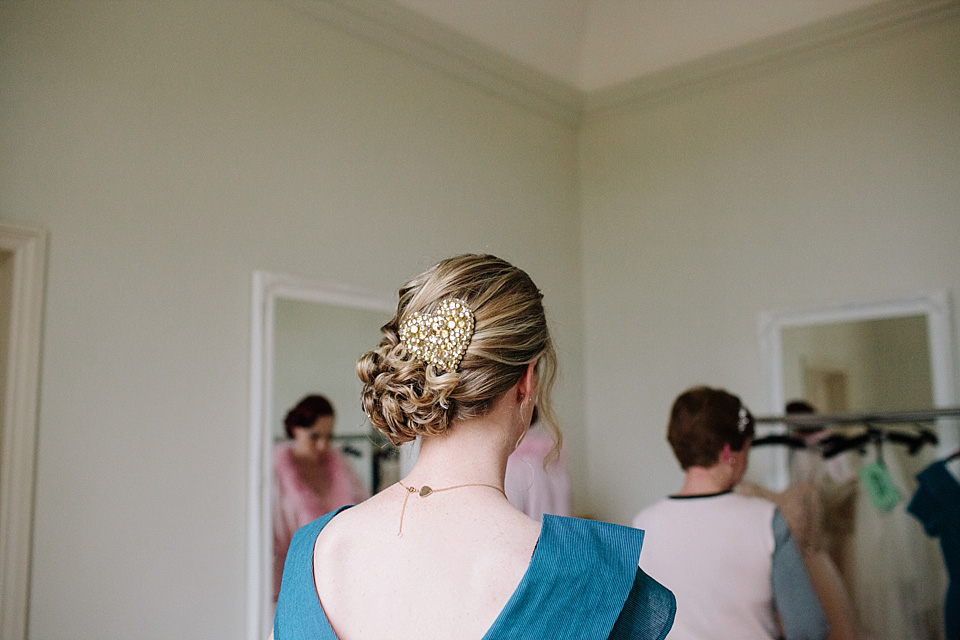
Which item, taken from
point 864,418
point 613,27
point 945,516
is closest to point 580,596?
point 945,516

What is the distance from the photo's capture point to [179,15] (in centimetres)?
270

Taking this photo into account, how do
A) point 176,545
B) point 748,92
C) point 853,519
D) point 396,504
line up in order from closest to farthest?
point 396,504 < point 176,545 < point 853,519 < point 748,92

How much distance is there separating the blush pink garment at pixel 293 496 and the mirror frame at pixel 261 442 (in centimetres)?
5

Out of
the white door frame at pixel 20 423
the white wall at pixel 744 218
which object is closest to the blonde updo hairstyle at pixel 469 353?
the white door frame at pixel 20 423

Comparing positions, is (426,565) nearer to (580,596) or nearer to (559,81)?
(580,596)

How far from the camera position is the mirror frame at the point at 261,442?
8.86 ft

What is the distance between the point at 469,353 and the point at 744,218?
9.60ft

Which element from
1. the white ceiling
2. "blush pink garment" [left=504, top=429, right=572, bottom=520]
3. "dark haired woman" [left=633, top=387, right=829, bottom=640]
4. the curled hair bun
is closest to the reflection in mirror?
"blush pink garment" [left=504, top=429, right=572, bottom=520]

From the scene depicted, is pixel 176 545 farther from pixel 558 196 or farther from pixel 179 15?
pixel 558 196

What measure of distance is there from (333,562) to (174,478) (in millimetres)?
1450

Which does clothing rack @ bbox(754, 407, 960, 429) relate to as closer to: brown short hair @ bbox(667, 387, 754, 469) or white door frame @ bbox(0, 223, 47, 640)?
brown short hair @ bbox(667, 387, 754, 469)

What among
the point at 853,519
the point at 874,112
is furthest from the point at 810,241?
the point at 853,519

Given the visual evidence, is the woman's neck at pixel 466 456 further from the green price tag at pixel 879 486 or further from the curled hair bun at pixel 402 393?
the green price tag at pixel 879 486

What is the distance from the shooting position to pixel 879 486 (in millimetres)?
3182
